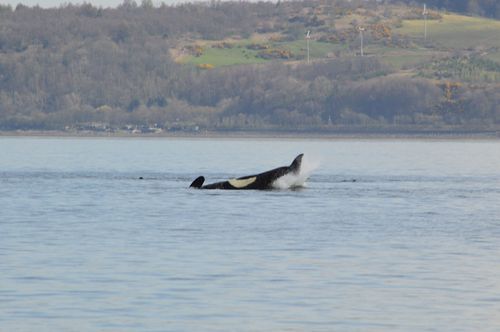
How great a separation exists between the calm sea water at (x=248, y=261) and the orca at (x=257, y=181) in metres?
1.73

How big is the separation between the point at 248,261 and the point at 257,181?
116ft

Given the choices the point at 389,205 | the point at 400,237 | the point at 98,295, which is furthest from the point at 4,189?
the point at 98,295

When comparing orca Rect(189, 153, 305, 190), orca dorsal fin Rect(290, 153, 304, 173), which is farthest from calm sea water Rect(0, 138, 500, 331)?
orca dorsal fin Rect(290, 153, 304, 173)

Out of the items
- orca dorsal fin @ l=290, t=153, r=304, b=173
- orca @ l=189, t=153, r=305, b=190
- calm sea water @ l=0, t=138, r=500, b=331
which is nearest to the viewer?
calm sea water @ l=0, t=138, r=500, b=331

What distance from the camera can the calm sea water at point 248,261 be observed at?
2892cm

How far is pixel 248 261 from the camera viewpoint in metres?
38.3

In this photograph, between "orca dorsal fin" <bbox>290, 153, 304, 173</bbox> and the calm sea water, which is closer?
the calm sea water

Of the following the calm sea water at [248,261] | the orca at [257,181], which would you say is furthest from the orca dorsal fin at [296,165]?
the calm sea water at [248,261]

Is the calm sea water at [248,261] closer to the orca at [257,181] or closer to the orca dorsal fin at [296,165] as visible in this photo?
the orca at [257,181]

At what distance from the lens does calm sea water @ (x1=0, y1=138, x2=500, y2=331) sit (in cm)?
2892

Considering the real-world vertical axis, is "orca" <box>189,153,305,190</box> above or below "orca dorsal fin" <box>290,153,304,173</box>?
below

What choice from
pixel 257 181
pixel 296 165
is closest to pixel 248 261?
pixel 257 181

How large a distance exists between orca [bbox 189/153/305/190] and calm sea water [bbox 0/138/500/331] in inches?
68.2

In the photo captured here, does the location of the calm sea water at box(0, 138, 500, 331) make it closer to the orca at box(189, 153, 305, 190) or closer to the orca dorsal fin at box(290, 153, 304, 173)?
the orca at box(189, 153, 305, 190)
